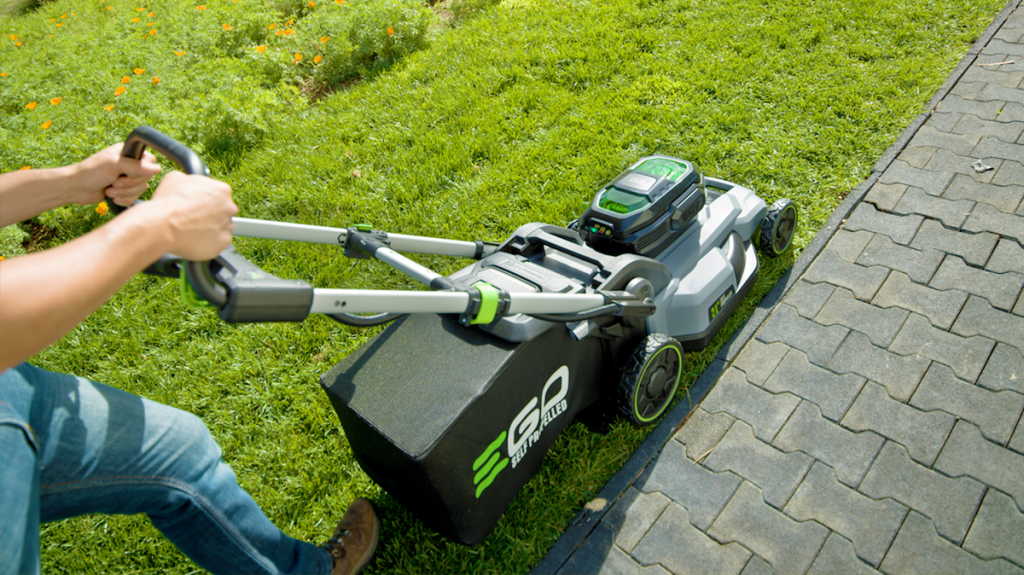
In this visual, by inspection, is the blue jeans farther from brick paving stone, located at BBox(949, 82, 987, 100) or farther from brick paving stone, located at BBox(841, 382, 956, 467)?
brick paving stone, located at BBox(949, 82, 987, 100)

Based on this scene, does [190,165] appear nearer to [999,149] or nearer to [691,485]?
[691,485]

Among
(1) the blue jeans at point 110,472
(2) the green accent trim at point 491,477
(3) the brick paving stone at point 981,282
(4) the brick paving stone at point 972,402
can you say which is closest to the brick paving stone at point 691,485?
(2) the green accent trim at point 491,477

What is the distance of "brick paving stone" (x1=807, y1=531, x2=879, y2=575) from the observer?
1.97 metres

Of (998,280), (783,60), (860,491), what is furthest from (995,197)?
(860,491)

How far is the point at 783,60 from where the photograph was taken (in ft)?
14.5

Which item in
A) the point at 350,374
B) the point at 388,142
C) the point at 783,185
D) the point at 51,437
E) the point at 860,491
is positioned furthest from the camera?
the point at 388,142

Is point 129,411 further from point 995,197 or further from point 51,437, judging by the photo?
point 995,197

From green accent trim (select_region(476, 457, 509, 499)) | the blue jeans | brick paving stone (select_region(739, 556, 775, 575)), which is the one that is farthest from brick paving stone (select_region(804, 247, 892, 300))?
the blue jeans

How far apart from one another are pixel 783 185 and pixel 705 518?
216 cm

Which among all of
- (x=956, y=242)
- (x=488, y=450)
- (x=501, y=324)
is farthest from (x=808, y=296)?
(x=488, y=450)

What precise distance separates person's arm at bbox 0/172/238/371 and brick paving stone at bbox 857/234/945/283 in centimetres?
305

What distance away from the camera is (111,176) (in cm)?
156

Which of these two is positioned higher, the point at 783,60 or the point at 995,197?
the point at 783,60

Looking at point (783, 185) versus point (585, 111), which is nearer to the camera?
point (783, 185)
